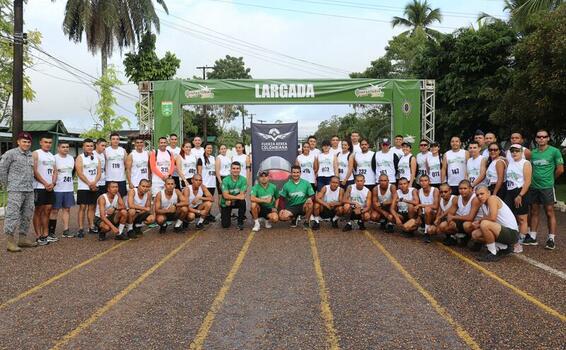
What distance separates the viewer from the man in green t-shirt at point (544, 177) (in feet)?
23.1

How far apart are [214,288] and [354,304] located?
60.6 inches

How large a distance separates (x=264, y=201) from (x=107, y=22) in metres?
19.4

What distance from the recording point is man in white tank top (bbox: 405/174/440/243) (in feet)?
25.1

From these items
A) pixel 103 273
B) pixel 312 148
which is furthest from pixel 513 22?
pixel 103 273

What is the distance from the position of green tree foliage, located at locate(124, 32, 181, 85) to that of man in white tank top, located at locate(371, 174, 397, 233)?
1989 centimetres

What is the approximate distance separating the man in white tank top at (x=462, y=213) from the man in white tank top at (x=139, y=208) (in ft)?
16.8

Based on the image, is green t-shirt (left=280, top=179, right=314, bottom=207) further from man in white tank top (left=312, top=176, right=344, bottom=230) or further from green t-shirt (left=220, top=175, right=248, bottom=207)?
green t-shirt (left=220, top=175, right=248, bottom=207)

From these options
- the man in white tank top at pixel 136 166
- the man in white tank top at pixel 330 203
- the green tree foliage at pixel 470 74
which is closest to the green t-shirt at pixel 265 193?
the man in white tank top at pixel 330 203

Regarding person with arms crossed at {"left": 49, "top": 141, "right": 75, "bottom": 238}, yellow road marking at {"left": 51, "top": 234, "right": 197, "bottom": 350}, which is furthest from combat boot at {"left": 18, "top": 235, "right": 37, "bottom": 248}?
yellow road marking at {"left": 51, "top": 234, "right": 197, "bottom": 350}

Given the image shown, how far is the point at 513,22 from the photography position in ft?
53.1

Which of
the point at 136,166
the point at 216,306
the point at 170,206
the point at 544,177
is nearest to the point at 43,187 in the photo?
the point at 136,166

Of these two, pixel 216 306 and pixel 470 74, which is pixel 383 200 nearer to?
pixel 216 306

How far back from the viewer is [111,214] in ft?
26.1

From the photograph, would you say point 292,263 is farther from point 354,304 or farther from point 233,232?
point 233,232
